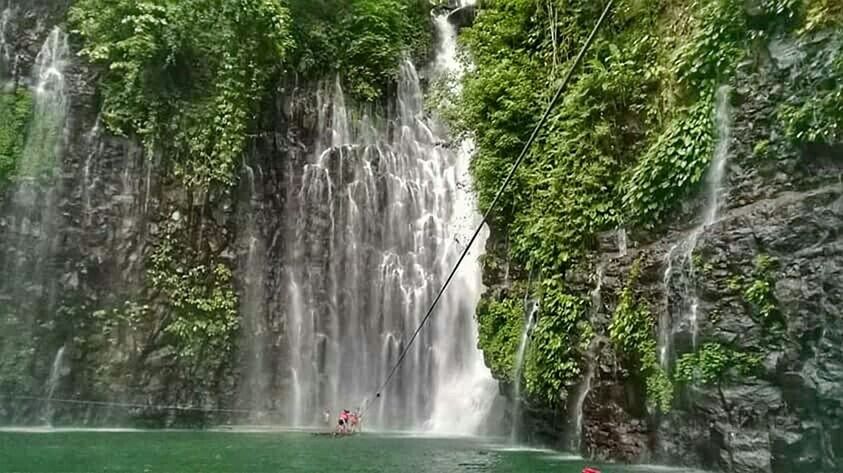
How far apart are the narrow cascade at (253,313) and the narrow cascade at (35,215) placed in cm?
416

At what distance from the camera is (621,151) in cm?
1201

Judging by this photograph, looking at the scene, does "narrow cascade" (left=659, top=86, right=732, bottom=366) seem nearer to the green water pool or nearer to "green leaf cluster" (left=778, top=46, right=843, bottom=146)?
"green leaf cluster" (left=778, top=46, right=843, bottom=146)

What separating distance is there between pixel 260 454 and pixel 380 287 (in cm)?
716

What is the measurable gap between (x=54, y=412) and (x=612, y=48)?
13418 millimetres

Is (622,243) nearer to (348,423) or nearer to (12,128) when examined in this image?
(348,423)

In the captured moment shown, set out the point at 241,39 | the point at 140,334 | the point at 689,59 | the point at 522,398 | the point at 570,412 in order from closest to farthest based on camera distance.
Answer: the point at 689,59 < the point at 570,412 < the point at 522,398 < the point at 140,334 < the point at 241,39

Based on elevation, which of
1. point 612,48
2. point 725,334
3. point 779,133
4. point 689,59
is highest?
point 612,48

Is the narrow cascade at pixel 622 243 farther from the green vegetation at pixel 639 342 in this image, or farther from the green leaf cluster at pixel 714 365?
the green leaf cluster at pixel 714 365

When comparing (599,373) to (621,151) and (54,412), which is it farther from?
(54,412)

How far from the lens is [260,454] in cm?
1097

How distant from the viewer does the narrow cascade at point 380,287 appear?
55.3ft

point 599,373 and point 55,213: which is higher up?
point 55,213

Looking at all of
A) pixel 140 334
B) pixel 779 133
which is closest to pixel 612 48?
pixel 779 133

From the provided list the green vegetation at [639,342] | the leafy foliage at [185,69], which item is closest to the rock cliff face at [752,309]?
the green vegetation at [639,342]
